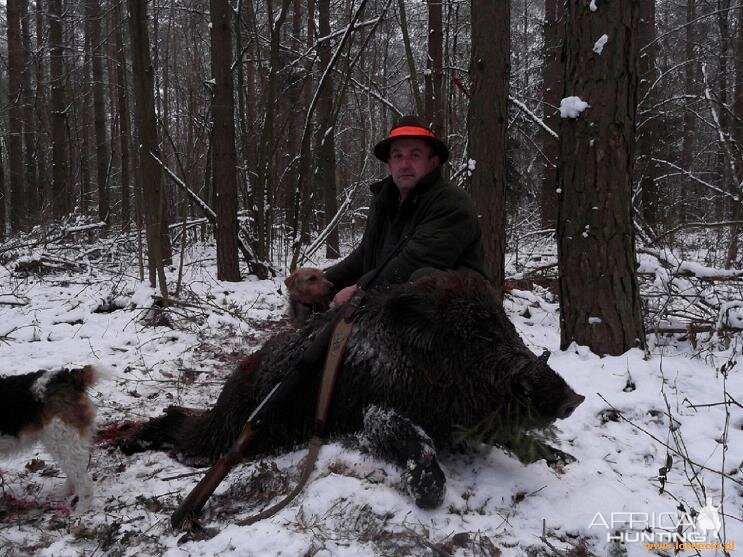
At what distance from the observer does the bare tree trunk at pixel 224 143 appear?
933cm

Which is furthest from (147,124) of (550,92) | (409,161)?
(550,92)

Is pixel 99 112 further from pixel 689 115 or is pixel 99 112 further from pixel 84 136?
pixel 689 115

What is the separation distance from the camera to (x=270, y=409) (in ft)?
9.70

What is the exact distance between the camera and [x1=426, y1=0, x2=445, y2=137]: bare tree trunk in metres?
8.45

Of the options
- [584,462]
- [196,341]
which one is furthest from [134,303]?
[584,462]

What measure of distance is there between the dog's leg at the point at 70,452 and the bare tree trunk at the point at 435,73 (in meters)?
6.84

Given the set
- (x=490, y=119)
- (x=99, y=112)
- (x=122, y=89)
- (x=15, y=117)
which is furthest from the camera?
(x=99, y=112)

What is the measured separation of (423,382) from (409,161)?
1706 millimetres

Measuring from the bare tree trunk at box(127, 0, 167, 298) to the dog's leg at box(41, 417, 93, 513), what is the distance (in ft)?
12.8

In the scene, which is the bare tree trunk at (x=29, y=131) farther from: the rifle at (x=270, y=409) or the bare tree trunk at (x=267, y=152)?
the rifle at (x=270, y=409)

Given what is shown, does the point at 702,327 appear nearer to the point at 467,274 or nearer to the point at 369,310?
the point at 467,274

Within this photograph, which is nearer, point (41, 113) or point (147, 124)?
point (147, 124)

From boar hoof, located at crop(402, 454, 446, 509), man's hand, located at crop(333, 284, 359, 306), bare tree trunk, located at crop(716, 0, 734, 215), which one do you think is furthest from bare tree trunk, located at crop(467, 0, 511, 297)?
bare tree trunk, located at crop(716, 0, 734, 215)

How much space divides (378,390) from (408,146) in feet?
5.91
